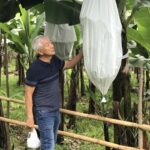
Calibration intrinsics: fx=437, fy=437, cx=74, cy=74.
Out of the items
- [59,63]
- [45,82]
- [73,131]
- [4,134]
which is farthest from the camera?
[73,131]

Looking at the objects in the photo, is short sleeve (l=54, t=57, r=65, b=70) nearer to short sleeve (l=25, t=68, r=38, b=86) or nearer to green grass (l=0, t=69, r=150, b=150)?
short sleeve (l=25, t=68, r=38, b=86)

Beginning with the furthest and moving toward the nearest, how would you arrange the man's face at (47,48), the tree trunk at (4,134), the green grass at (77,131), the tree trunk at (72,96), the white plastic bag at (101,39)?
1. the tree trunk at (72,96)
2. the green grass at (77,131)
3. the tree trunk at (4,134)
4. the man's face at (47,48)
5. the white plastic bag at (101,39)

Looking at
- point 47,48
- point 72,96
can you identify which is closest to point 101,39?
point 47,48

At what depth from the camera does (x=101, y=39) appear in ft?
8.64

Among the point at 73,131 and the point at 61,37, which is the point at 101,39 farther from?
the point at 73,131

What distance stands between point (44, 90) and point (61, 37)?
1.76 feet

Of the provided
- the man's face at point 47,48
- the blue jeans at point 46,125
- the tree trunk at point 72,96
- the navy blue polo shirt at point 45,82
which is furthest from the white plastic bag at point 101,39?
the tree trunk at point 72,96

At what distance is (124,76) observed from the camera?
3438 millimetres

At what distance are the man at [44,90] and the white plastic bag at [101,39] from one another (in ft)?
2.23

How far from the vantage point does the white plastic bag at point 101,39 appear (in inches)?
104

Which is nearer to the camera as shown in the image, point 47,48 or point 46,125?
point 47,48

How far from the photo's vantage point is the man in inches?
132

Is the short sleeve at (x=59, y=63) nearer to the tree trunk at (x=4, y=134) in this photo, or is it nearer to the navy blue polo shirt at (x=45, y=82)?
the navy blue polo shirt at (x=45, y=82)

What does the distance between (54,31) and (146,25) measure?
2.62 feet
